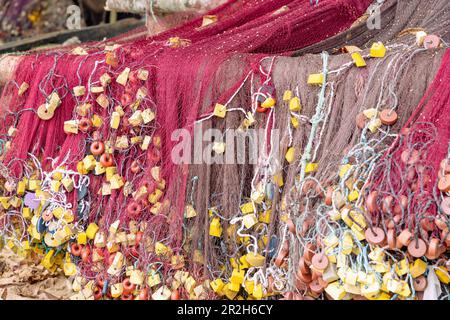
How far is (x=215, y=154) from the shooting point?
8.13 feet

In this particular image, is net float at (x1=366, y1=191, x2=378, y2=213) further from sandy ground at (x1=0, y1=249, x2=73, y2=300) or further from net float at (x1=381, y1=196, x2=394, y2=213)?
sandy ground at (x1=0, y1=249, x2=73, y2=300)

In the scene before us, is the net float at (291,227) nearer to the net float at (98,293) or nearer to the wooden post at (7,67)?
the net float at (98,293)

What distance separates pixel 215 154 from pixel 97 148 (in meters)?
0.57

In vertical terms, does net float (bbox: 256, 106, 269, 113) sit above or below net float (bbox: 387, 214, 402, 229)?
above

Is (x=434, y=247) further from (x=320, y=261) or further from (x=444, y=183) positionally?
(x=320, y=261)

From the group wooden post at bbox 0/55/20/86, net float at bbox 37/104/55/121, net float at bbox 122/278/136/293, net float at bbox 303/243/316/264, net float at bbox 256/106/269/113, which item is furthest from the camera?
wooden post at bbox 0/55/20/86

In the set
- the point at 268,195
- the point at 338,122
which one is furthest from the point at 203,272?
the point at 338,122

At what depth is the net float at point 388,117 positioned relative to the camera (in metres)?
2.12

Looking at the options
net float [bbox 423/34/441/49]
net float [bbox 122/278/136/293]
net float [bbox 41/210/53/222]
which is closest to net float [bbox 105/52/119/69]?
net float [bbox 41/210/53/222]

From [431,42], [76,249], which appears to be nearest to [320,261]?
[431,42]

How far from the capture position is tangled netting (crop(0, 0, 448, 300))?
2139mm

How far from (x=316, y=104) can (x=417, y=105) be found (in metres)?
0.37

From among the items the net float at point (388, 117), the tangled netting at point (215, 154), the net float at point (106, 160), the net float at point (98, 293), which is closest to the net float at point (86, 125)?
the tangled netting at point (215, 154)

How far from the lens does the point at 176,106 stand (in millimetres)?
2580
